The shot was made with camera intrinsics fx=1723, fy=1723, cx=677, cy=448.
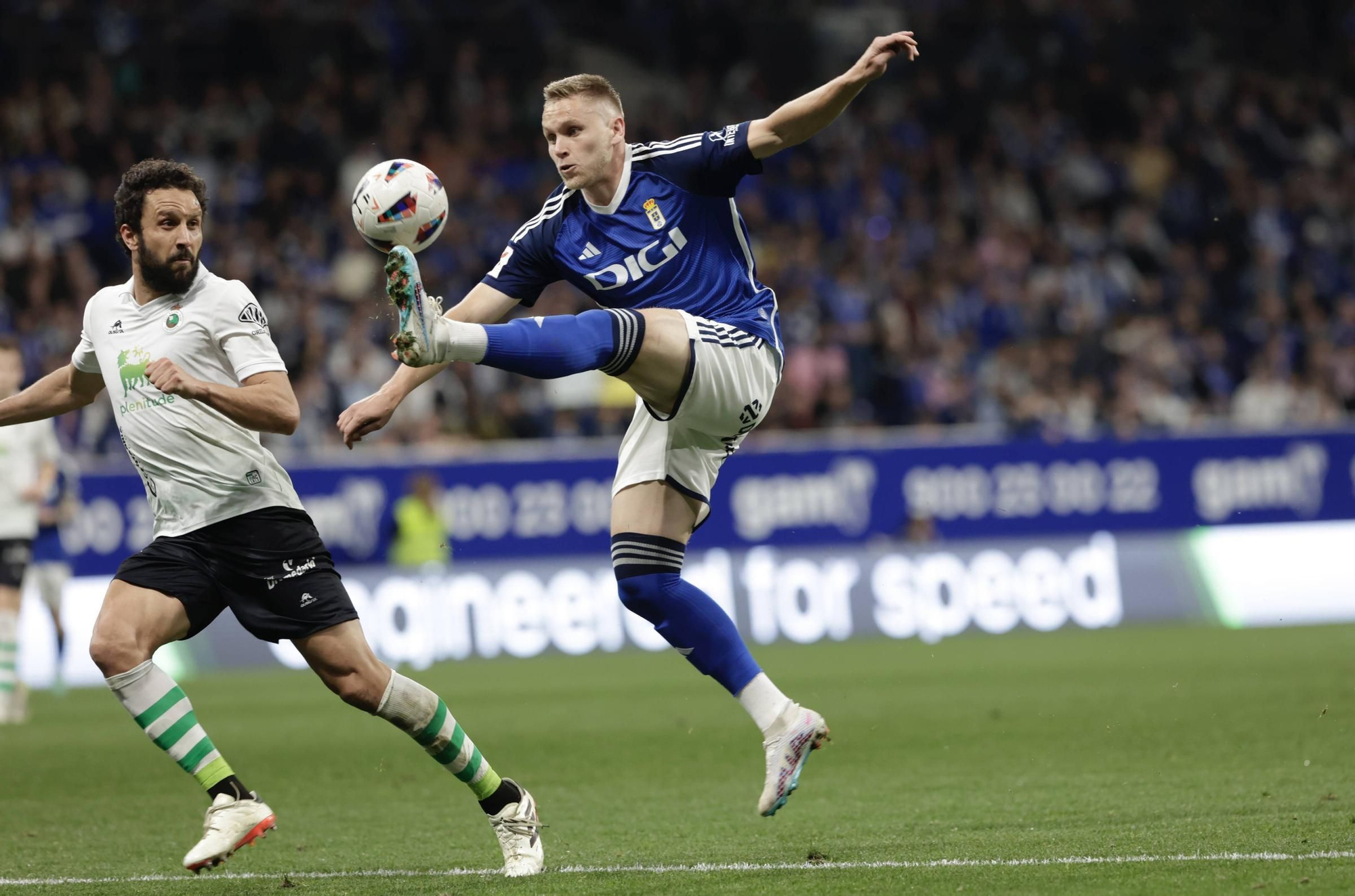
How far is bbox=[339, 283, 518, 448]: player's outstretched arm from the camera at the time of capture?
5.38 metres

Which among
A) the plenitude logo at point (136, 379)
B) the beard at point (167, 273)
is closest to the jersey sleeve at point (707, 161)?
the beard at point (167, 273)

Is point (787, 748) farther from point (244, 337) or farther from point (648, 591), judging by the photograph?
point (244, 337)

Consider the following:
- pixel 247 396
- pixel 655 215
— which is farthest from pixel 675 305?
pixel 247 396

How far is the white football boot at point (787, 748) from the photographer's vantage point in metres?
5.91

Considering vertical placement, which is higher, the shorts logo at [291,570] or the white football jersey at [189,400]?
the white football jersey at [189,400]

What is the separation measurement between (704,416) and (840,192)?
16.5 meters

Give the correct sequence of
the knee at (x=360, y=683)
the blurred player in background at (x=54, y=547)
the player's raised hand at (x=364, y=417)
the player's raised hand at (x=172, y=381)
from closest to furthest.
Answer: the player's raised hand at (x=172, y=381), the player's raised hand at (x=364, y=417), the knee at (x=360, y=683), the blurred player in background at (x=54, y=547)

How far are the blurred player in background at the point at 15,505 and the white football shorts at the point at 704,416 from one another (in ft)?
18.9

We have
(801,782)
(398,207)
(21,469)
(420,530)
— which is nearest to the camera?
(398,207)

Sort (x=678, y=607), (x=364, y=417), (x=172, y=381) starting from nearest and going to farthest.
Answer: (x=172, y=381) → (x=364, y=417) → (x=678, y=607)

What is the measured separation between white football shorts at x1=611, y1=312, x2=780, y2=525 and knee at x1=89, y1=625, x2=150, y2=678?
183 centimetres

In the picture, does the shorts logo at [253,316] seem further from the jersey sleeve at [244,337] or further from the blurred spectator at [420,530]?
the blurred spectator at [420,530]

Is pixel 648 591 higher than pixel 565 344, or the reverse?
pixel 565 344

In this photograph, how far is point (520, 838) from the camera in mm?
5891
